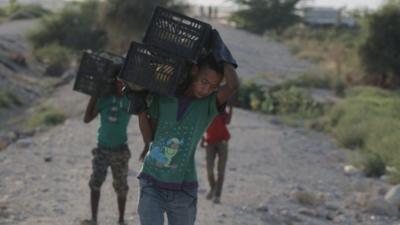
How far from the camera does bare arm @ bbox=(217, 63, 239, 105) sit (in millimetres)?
4812

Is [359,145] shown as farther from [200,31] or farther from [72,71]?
[72,71]

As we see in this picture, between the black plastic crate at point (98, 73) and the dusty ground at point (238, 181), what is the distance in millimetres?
1339

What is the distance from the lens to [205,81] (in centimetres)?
475

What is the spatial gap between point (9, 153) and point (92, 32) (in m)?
21.6

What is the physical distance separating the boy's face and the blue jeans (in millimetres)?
628

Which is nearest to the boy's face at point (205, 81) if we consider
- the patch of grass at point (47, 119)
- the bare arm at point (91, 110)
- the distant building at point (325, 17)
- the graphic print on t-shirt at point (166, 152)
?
the graphic print on t-shirt at point (166, 152)

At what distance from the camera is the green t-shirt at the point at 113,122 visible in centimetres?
714

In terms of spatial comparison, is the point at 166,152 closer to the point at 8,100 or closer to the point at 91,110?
the point at 91,110

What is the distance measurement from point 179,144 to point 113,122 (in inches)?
95.4

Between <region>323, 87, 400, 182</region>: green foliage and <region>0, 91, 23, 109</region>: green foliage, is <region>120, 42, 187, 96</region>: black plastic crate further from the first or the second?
<region>0, 91, 23, 109</region>: green foliage

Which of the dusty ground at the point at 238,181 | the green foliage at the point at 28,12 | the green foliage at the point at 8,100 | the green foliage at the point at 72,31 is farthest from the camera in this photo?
the green foliage at the point at 28,12

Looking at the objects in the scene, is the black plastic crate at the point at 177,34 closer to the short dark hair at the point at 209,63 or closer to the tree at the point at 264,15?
the short dark hair at the point at 209,63

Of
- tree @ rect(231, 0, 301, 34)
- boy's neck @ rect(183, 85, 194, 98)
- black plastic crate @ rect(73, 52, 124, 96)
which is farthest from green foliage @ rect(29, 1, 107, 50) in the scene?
boy's neck @ rect(183, 85, 194, 98)

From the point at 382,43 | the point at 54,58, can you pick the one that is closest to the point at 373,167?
the point at 382,43
